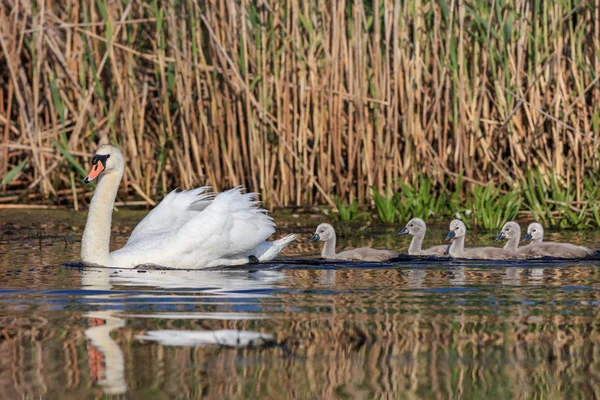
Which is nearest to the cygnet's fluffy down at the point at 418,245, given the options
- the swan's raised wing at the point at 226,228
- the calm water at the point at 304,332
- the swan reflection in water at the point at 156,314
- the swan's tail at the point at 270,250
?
the calm water at the point at 304,332

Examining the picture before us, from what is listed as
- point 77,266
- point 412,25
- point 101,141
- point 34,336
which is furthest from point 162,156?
point 34,336

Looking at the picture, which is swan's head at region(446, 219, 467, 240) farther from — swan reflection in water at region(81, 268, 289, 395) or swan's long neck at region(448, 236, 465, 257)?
swan reflection in water at region(81, 268, 289, 395)

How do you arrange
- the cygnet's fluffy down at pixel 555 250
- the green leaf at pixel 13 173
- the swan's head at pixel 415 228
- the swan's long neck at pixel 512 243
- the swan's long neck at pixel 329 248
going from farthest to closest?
the green leaf at pixel 13 173 → the swan's head at pixel 415 228 → the swan's long neck at pixel 512 243 → the swan's long neck at pixel 329 248 → the cygnet's fluffy down at pixel 555 250

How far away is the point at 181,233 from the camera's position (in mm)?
8125

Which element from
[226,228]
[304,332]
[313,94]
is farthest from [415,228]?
[304,332]

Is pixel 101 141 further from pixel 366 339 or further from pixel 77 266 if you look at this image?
pixel 366 339

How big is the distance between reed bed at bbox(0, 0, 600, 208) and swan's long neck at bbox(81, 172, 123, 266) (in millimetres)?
2851

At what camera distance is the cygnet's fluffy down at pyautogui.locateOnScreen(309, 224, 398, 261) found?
8.20 metres

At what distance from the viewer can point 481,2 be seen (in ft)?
35.5

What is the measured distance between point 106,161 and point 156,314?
283cm

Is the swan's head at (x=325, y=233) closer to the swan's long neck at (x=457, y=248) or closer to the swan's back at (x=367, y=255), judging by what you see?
the swan's back at (x=367, y=255)

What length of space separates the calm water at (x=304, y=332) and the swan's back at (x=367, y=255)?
14 centimetres

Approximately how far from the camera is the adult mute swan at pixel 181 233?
8078 mm

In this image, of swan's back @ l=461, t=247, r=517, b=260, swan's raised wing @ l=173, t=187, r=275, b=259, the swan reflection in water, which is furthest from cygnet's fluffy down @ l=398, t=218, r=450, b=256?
the swan reflection in water
